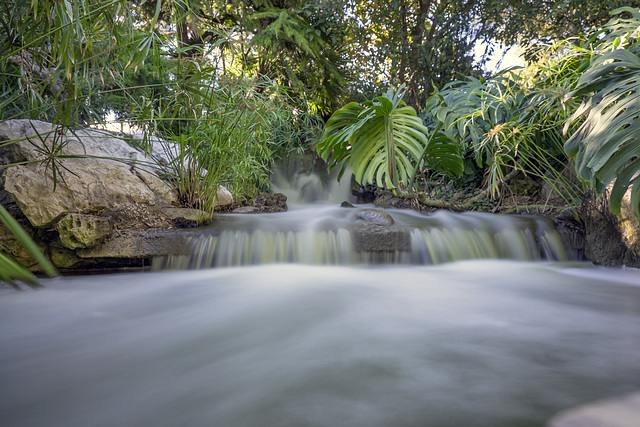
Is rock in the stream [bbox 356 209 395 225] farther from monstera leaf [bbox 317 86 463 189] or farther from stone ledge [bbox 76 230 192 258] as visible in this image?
stone ledge [bbox 76 230 192 258]

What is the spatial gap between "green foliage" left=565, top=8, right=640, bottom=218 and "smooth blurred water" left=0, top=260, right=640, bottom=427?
0.68 meters

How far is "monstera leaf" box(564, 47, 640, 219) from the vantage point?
1580 millimetres

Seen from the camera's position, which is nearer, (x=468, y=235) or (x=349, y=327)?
(x=349, y=327)

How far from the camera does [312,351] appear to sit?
1486mm

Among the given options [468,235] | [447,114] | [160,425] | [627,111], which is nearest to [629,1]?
[447,114]

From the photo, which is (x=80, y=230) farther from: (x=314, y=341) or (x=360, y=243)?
(x=360, y=243)

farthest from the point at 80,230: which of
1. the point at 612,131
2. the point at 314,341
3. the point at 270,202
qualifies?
the point at 612,131

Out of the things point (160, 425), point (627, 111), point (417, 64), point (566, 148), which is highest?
point (417, 64)

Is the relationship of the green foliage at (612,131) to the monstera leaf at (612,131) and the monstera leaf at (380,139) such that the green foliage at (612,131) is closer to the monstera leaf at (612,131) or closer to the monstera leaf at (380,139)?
the monstera leaf at (612,131)

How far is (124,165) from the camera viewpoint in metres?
3.12

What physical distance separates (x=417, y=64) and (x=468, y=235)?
13.2 feet

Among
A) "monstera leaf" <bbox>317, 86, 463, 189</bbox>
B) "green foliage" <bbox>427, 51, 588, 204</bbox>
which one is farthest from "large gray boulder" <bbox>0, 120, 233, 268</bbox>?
"green foliage" <bbox>427, 51, 588, 204</bbox>

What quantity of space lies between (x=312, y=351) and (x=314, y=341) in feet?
0.35

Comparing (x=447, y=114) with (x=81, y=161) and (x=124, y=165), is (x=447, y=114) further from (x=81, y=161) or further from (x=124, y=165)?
(x=81, y=161)
